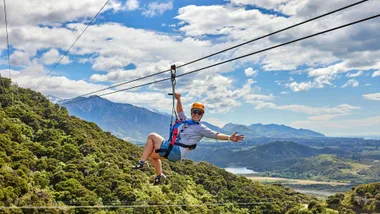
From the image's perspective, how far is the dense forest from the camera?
37.5 metres

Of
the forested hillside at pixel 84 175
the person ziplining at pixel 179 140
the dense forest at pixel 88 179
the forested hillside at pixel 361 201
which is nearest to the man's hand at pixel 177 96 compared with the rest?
the person ziplining at pixel 179 140

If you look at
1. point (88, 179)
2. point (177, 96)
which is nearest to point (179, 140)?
point (177, 96)

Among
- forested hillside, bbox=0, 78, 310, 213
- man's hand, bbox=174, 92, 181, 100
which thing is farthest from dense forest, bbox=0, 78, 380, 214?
man's hand, bbox=174, 92, 181, 100

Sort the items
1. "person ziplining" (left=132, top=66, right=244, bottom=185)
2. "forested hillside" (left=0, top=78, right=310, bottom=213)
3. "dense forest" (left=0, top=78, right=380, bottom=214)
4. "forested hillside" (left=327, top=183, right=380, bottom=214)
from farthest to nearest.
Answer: "forested hillside" (left=327, top=183, right=380, bottom=214)
"forested hillside" (left=0, top=78, right=310, bottom=213)
"dense forest" (left=0, top=78, right=380, bottom=214)
"person ziplining" (left=132, top=66, right=244, bottom=185)

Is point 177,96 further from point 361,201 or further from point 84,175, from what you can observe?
point 361,201

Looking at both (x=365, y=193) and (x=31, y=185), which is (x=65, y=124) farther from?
(x=365, y=193)

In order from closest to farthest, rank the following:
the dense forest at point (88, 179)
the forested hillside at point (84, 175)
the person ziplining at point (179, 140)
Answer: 1. the person ziplining at point (179, 140)
2. the dense forest at point (88, 179)
3. the forested hillside at point (84, 175)

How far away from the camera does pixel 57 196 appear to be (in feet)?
129

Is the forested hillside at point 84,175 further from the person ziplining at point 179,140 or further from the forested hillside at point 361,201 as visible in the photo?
the person ziplining at point 179,140

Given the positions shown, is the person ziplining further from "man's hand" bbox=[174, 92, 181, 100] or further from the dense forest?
the dense forest

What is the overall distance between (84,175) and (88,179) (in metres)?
2.44

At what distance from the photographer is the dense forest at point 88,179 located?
37531 millimetres

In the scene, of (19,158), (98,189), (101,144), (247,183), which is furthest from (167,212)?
(247,183)

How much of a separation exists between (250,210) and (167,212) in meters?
20.7
